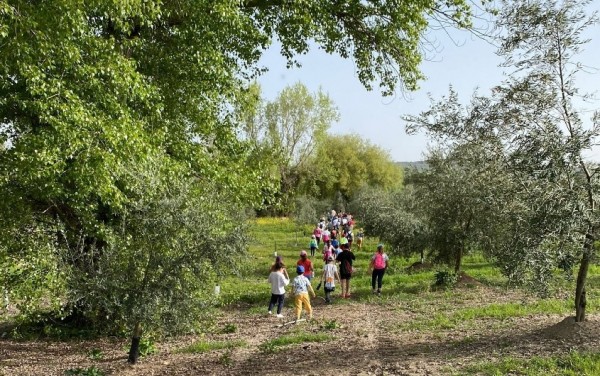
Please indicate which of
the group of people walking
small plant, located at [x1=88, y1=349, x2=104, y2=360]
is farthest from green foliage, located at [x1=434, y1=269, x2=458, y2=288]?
small plant, located at [x1=88, y1=349, x2=104, y2=360]

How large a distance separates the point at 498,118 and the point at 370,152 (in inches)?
2232

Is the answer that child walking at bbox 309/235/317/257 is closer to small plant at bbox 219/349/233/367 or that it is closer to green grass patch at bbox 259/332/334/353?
green grass patch at bbox 259/332/334/353

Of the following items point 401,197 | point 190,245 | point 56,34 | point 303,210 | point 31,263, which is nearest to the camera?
point 56,34

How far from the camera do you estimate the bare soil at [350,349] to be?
7930mm

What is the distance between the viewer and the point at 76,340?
12.1 metres

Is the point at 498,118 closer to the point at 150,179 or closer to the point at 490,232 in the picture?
the point at 150,179

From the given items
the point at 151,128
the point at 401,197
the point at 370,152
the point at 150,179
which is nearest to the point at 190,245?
the point at 150,179

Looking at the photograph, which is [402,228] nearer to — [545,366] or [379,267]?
[379,267]

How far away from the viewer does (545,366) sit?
7070 millimetres

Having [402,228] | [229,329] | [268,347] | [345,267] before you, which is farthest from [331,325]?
[402,228]

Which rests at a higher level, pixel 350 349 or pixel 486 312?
A: pixel 486 312

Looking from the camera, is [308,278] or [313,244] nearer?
[308,278]

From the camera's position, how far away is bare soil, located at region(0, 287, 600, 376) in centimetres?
793

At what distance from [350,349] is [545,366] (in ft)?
10.8
